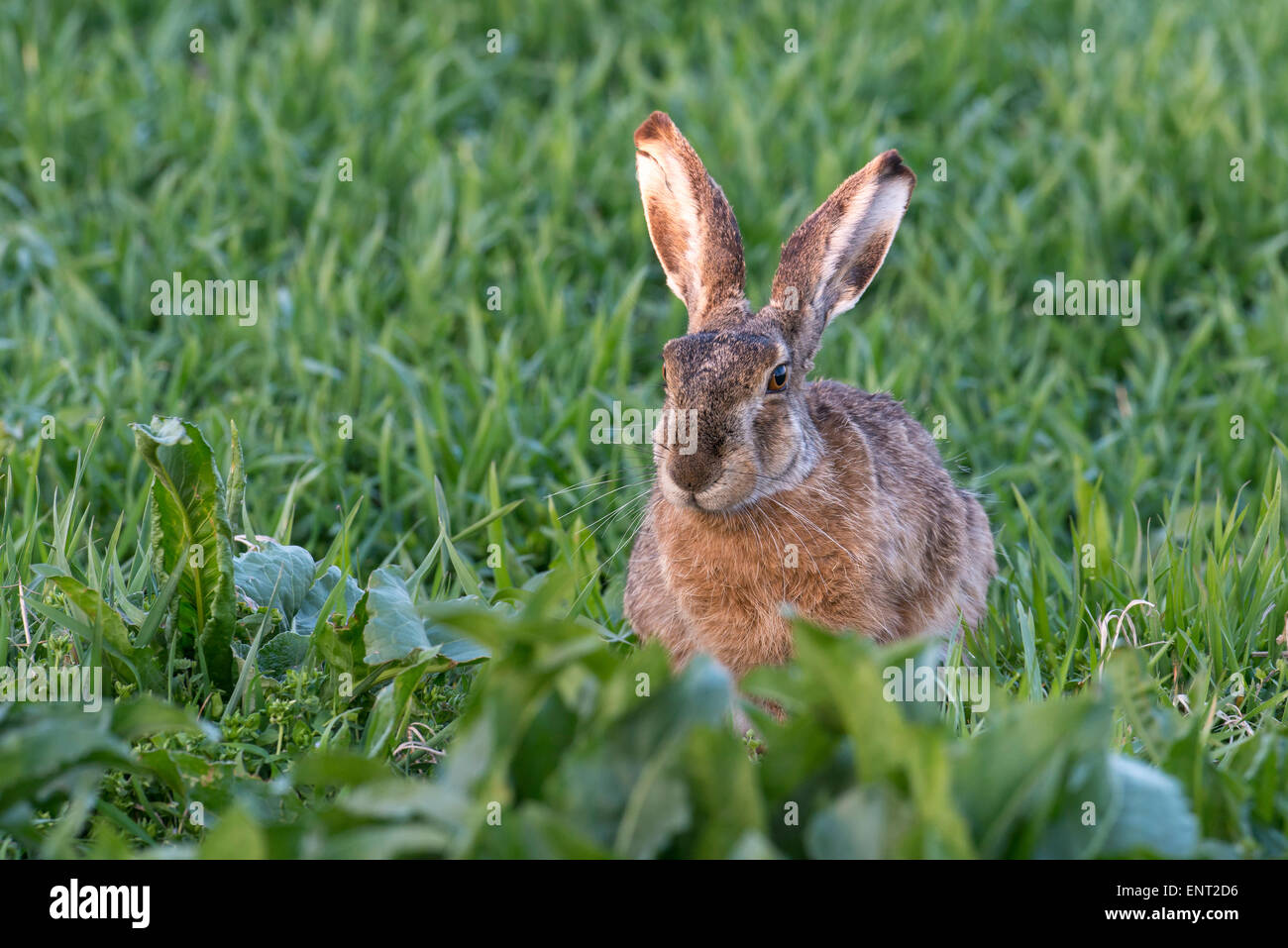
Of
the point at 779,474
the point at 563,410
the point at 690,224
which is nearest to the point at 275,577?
the point at 779,474

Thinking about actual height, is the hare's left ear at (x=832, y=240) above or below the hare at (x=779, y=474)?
above

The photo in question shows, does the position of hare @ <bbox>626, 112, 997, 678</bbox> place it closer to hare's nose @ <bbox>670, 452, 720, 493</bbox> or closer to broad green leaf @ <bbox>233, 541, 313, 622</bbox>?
hare's nose @ <bbox>670, 452, 720, 493</bbox>

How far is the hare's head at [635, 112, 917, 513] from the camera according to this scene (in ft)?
12.2

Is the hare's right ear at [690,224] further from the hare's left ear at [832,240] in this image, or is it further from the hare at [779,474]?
the hare's left ear at [832,240]

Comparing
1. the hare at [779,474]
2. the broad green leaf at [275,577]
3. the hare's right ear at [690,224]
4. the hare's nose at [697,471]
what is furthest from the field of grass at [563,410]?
the hare's right ear at [690,224]

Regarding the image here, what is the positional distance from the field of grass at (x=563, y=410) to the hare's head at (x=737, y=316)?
0.49 m

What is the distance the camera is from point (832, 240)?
4.23 m

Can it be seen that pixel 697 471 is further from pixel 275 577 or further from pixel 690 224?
pixel 275 577

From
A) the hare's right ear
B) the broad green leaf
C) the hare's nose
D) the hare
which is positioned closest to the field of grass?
the broad green leaf

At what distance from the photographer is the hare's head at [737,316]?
12.2ft
